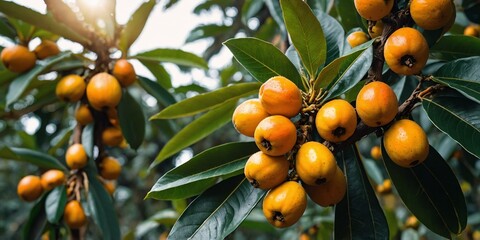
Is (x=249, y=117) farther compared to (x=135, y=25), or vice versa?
(x=135, y=25)

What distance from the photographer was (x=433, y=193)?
3.84ft

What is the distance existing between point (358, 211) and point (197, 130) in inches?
22.0

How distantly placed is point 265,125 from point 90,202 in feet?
3.29

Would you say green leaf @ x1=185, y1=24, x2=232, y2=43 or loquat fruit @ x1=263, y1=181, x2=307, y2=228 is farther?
green leaf @ x1=185, y1=24, x2=232, y2=43

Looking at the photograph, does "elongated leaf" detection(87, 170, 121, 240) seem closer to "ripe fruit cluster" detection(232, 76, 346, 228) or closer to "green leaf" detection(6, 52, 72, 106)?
"green leaf" detection(6, 52, 72, 106)

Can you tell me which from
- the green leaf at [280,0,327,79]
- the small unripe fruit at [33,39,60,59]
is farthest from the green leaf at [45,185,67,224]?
the green leaf at [280,0,327,79]

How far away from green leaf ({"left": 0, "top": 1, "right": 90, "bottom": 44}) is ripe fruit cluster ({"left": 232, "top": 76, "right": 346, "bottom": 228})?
1029 mm

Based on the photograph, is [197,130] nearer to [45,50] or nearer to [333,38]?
[333,38]

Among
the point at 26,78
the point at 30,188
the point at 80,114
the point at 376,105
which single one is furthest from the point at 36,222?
the point at 376,105

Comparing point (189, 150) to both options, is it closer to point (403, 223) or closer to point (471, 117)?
point (403, 223)

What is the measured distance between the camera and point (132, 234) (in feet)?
9.27

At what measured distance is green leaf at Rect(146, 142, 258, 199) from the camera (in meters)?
1.10

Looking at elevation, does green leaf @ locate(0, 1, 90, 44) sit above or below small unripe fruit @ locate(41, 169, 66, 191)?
above

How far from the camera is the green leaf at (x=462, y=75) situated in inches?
40.4
